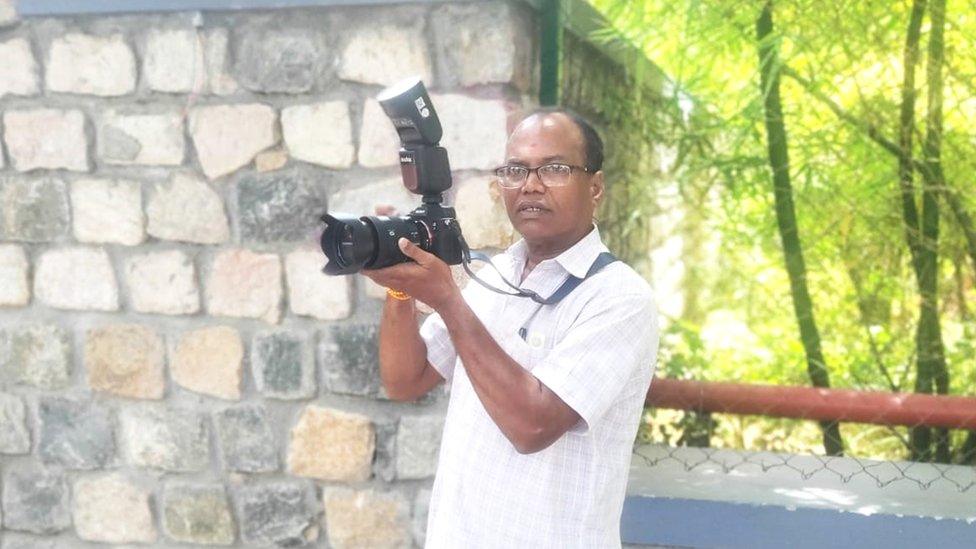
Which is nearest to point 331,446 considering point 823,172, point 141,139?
point 141,139

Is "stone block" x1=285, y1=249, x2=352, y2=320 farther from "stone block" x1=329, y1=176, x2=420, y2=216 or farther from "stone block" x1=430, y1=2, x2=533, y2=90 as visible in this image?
"stone block" x1=430, y1=2, x2=533, y2=90

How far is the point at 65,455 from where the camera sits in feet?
9.64

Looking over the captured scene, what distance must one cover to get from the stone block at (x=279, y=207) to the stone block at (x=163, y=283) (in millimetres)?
184

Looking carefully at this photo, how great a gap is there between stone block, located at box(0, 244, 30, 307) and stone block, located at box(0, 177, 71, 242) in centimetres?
4

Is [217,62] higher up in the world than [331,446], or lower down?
higher up

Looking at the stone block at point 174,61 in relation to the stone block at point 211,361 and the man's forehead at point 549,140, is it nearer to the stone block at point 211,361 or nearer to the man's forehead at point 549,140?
the stone block at point 211,361

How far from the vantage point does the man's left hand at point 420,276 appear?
1.71m

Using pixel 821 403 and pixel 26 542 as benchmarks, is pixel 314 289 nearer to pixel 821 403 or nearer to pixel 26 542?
pixel 26 542

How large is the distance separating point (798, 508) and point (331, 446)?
1.13 m

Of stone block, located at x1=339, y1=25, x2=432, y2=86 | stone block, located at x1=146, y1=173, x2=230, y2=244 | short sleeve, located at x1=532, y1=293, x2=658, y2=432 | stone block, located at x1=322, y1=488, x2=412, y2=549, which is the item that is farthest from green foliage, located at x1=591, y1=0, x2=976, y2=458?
short sleeve, located at x1=532, y1=293, x2=658, y2=432

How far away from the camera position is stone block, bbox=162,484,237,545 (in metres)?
2.84

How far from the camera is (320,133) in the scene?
2.73 metres

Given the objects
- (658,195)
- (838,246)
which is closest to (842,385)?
(838,246)

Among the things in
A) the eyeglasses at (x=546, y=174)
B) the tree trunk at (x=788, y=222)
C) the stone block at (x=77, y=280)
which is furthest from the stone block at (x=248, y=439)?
the tree trunk at (x=788, y=222)
